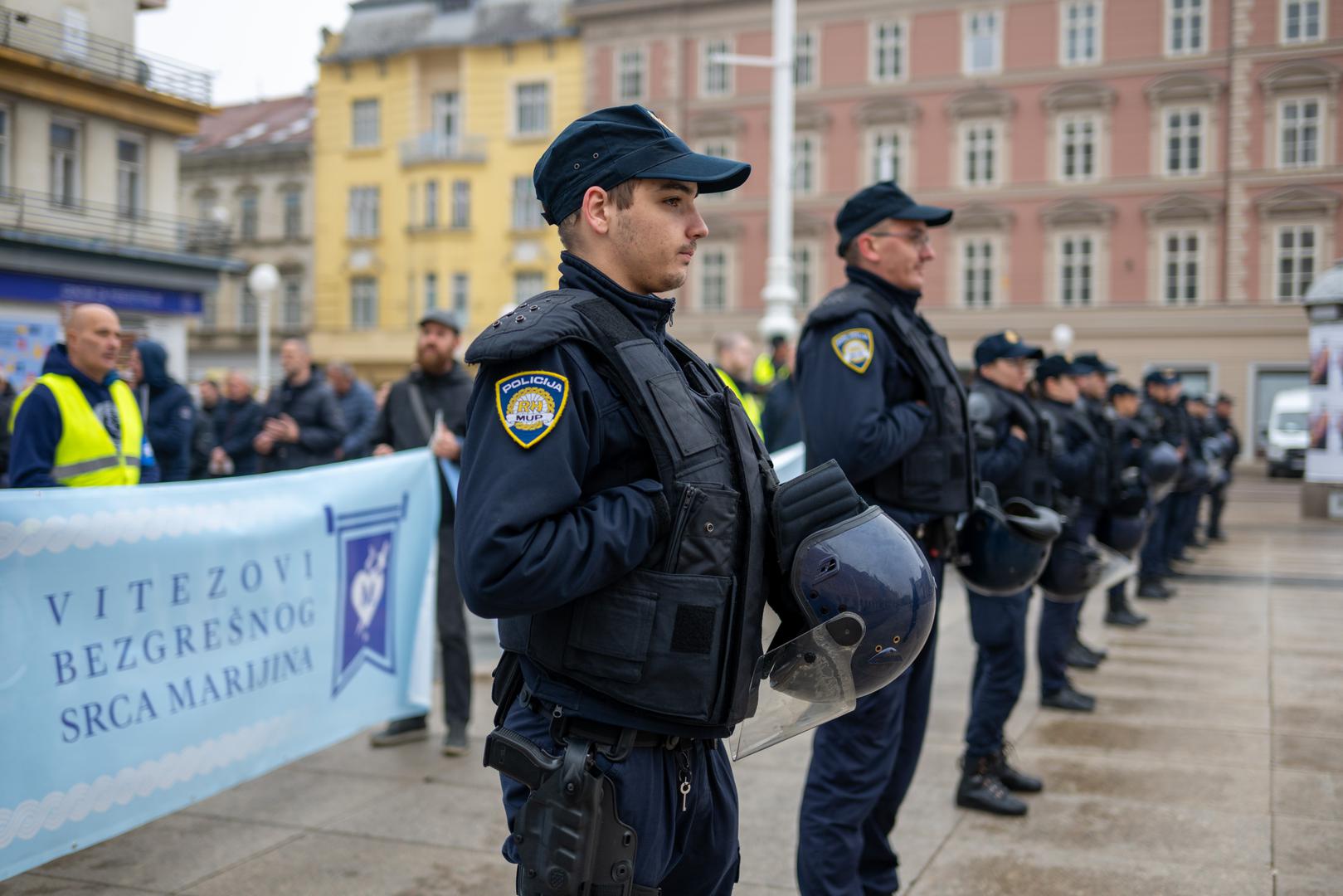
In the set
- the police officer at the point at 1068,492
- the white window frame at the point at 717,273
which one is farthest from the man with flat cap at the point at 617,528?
the white window frame at the point at 717,273

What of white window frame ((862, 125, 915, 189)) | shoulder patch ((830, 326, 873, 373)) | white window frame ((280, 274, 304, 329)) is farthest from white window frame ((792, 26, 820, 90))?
shoulder patch ((830, 326, 873, 373))

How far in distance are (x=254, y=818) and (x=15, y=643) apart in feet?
4.45

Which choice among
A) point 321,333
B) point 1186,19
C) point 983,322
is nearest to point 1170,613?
point 983,322

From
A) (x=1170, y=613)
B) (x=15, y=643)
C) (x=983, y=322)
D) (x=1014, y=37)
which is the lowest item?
(x=1170, y=613)

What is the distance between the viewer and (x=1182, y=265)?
115ft

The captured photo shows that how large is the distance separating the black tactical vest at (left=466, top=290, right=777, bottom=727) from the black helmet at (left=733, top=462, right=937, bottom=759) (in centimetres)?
11

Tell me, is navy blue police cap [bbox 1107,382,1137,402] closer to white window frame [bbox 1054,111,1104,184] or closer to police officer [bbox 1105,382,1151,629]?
police officer [bbox 1105,382,1151,629]

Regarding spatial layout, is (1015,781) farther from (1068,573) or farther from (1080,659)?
(1080,659)

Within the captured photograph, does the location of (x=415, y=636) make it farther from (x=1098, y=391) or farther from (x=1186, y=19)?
(x=1186, y=19)

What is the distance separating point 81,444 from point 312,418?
14.9ft

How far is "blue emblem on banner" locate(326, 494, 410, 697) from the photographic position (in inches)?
212

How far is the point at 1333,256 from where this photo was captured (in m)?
33.2

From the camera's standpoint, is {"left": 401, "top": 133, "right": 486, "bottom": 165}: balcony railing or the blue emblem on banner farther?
{"left": 401, "top": 133, "right": 486, "bottom": 165}: balcony railing

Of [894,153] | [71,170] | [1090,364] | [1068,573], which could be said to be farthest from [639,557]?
[894,153]
